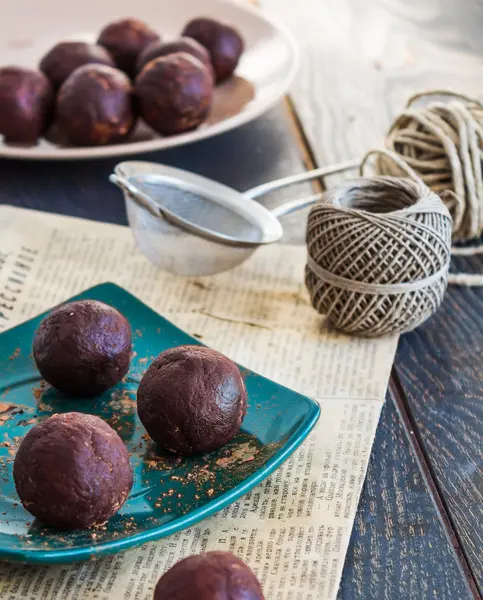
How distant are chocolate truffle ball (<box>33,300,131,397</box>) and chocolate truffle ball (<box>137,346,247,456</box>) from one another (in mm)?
69

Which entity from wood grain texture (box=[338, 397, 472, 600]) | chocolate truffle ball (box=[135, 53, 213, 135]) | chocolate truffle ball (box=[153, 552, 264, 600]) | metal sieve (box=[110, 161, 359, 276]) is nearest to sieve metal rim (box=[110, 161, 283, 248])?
metal sieve (box=[110, 161, 359, 276])

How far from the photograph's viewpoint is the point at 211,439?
0.76 metres

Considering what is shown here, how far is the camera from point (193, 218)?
113 cm

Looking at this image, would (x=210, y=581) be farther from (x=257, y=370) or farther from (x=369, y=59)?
(x=369, y=59)

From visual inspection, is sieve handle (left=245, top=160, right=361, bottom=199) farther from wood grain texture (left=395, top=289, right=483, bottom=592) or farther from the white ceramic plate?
wood grain texture (left=395, top=289, right=483, bottom=592)

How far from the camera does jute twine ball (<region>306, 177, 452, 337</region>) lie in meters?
0.91

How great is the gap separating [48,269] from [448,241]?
0.49m

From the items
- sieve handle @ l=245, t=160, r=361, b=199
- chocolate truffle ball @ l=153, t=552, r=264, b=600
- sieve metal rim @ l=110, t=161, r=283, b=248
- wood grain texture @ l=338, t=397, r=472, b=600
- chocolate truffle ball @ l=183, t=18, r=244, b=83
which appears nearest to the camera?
chocolate truffle ball @ l=153, t=552, r=264, b=600

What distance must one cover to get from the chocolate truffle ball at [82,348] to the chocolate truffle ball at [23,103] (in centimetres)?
47

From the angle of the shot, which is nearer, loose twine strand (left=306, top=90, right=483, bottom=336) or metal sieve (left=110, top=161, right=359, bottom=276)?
loose twine strand (left=306, top=90, right=483, bottom=336)

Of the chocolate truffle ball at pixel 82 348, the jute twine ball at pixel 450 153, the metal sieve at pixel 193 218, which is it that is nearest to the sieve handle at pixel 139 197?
the metal sieve at pixel 193 218

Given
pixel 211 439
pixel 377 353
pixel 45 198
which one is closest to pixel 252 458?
pixel 211 439

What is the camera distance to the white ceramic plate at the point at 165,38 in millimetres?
1266

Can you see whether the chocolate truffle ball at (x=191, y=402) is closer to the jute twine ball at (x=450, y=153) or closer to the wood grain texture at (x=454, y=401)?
the wood grain texture at (x=454, y=401)
